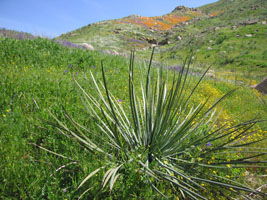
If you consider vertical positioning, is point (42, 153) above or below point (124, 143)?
above

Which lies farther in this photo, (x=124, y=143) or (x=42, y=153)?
(x=124, y=143)

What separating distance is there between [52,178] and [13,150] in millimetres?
476

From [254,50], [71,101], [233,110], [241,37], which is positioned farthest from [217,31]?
[71,101]

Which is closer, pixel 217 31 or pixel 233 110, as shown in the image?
pixel 233 110

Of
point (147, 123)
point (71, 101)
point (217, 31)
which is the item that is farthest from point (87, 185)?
point (217, 31)

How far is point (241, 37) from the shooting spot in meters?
22.8

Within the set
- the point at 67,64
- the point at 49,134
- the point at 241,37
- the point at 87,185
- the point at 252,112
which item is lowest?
the point at 252,112

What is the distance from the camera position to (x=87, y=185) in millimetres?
1231

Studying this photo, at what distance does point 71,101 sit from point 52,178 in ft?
4.98

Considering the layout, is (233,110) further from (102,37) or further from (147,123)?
(102,37)

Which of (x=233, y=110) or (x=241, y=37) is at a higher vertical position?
(x=241, y=37)

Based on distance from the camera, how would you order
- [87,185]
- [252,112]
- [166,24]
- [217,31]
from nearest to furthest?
[87,185]
[252,112]
[217,31]
[166,24]

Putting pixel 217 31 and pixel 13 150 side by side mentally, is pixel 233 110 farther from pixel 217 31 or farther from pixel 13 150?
pixel 217 31

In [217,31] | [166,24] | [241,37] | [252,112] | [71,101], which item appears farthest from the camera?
[166,24]
